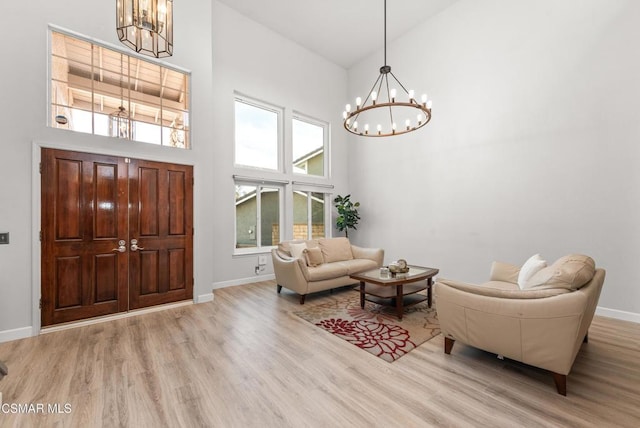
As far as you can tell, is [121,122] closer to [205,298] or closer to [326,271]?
[205,298]

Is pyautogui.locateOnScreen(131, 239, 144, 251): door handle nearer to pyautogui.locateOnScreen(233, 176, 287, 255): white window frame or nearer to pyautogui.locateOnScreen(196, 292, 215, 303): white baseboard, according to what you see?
pyautogui.locateOnScreen(196, 292, 215, 303): white baseboard

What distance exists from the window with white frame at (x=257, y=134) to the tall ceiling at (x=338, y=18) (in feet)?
5.59

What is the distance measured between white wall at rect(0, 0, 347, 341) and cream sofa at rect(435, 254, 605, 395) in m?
3.69

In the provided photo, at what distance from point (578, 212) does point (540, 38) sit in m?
2.73

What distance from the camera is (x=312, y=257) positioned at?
15.5ft

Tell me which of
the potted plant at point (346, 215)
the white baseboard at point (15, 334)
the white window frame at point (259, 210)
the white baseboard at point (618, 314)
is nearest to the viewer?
the white baseboard at point (15, 334)

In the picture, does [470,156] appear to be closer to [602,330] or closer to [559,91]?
[559,91]

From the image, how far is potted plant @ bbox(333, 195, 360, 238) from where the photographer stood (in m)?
6.84

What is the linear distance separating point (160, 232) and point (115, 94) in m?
2.03

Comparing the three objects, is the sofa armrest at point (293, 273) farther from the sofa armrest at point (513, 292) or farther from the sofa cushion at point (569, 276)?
the sofa cushion at point (569, 276)

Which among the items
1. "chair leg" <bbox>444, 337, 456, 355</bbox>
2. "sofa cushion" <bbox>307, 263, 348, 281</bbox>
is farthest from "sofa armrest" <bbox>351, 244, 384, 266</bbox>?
"chair leg" <bbox>444, 337, 456, 355</bbox>

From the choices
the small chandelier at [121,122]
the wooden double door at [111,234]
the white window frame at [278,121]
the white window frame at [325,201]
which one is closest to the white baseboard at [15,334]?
the wooden double door at [111,234]

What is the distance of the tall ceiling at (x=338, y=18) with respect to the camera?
17.6 feet

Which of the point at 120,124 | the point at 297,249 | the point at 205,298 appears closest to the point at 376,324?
the point at 297,249
